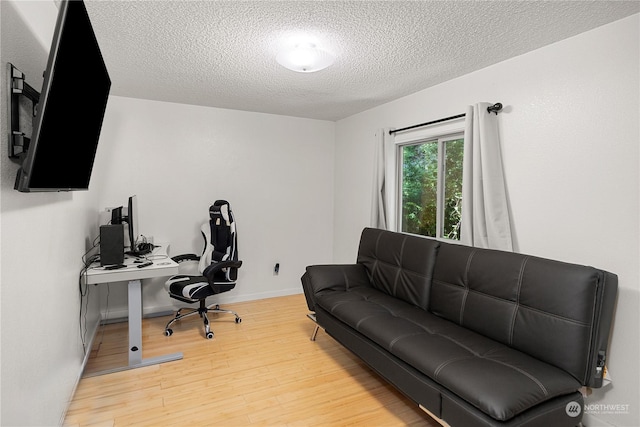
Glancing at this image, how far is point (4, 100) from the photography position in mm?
1274

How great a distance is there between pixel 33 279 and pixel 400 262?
2.60m

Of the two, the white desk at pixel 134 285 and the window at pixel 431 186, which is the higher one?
the window at pixel 431 186

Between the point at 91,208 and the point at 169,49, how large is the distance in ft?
5.86

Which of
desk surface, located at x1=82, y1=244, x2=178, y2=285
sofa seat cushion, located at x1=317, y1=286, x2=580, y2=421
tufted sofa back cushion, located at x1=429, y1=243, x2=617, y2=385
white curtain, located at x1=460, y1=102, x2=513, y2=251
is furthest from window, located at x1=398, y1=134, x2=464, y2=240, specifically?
desk surface, located at x1=82, y1=244, x2=178, y2=285

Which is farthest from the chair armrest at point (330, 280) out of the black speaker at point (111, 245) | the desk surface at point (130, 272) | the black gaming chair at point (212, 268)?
the black speaker at point (111, 245)

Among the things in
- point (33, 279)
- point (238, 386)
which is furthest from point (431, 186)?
point (33, 279)

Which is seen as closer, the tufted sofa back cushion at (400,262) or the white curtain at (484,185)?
the white curtain at (484,185)

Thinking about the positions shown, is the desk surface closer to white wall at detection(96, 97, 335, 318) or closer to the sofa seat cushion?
white wall at detection(96, 97, 335, 318)

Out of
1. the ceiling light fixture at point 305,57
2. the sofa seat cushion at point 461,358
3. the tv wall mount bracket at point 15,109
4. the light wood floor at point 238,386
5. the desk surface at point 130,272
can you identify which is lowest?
the light wood floor at point 238,386

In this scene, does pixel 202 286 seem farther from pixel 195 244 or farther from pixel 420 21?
pixel 420 21

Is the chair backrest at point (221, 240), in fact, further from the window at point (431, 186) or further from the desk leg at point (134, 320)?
the window at point (431, 186)

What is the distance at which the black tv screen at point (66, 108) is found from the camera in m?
1.23

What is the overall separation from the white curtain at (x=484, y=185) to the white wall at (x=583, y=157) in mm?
89

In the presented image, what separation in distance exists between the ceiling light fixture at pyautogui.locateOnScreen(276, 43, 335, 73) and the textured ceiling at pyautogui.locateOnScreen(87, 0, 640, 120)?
0.06 m
